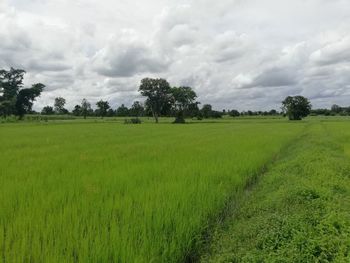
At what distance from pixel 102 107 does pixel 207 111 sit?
35.1 m

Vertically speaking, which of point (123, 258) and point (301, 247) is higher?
point (123, 258)

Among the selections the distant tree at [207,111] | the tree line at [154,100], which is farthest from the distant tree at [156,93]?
the distant tree at [207,111]

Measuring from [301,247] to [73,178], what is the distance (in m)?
4.92

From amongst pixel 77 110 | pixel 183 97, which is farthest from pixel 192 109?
pixel 77 110

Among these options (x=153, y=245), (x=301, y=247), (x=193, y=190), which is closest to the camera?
(x=153, y=245)

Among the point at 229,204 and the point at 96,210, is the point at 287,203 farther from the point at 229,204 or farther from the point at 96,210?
the point at 96,210

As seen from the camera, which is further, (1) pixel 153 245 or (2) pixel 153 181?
(2) pixel 153 181

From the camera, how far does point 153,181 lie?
7137 millimetres

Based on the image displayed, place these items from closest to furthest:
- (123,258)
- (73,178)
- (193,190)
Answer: (123,258) < (193,190) < (73,178)

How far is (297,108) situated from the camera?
3656 inches

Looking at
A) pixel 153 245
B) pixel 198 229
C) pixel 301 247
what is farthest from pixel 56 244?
pixel 301 247

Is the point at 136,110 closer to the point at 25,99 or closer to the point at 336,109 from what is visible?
the point at 25,99

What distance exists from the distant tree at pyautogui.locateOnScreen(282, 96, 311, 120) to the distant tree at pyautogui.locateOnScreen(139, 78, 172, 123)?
1372 inches

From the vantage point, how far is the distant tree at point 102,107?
113 metres
